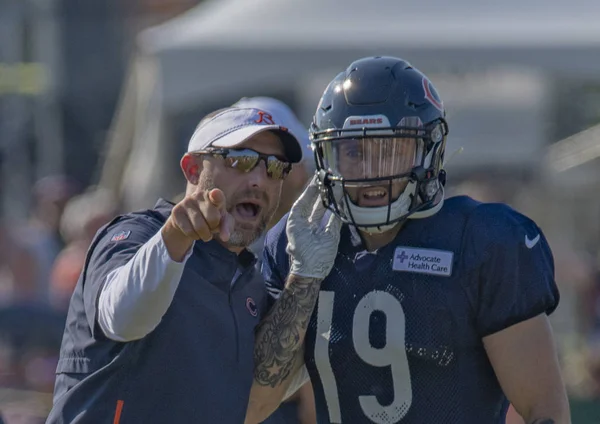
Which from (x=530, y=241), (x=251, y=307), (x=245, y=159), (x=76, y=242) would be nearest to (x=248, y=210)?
(x=245, y=159)

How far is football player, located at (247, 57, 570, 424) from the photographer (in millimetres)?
3017

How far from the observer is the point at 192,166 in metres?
3.23

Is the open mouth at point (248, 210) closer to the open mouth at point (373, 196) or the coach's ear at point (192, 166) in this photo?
the coach's ear at point (192, 166)

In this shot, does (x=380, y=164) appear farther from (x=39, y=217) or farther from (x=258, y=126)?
(x=39, y=217)

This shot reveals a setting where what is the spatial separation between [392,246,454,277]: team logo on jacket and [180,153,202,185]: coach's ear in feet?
1.90

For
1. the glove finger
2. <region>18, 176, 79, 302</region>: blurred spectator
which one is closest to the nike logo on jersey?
the glove finger

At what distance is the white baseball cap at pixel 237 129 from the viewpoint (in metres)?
3.16

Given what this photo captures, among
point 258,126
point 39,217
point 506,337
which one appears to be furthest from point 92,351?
point 39,217

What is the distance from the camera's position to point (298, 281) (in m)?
3.28

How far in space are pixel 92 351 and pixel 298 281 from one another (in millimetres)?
631

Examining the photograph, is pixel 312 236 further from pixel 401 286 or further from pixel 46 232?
pixel 46 232

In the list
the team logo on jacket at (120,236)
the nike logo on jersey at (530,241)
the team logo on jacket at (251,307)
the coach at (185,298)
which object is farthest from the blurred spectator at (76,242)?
the nike logo on jersey at (530,241)

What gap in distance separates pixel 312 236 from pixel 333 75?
538 cm

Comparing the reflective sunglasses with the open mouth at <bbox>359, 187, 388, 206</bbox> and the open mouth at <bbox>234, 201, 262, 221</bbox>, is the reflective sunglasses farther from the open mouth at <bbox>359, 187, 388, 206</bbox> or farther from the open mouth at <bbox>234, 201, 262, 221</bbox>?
the open mouth at <bbox>359, 187, 388, 206</bbox>
